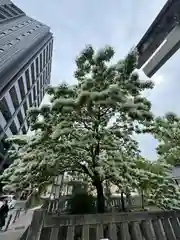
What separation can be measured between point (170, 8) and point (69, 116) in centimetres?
339

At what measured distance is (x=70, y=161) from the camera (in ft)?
15.8

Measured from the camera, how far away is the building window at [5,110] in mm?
21255

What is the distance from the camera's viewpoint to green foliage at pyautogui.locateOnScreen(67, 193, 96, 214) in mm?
5340

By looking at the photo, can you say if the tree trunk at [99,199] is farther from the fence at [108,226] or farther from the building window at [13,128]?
the building window at [13,128]

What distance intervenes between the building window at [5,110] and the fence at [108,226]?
21394 millimetres

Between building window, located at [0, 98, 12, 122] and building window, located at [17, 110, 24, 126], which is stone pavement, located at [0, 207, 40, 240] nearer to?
building window, located at [0, 98, 12, 122]

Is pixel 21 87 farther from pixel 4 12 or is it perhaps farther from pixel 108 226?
pixel 108 226

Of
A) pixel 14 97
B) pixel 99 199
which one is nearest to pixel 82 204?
pixel 99 199

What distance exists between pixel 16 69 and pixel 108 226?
79.8 feet

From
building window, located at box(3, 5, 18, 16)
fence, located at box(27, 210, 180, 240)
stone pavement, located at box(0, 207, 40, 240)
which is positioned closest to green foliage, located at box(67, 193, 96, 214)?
stone pavement, located at box(0, 207, 40, 240)

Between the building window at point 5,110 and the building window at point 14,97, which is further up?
the building window at point 14,97

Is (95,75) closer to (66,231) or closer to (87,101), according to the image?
(87,101)

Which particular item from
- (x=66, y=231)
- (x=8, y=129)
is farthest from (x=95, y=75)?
(x=8, y=129)

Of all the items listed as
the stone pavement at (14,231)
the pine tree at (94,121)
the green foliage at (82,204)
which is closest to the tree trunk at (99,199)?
the pine tree at (94,121)
